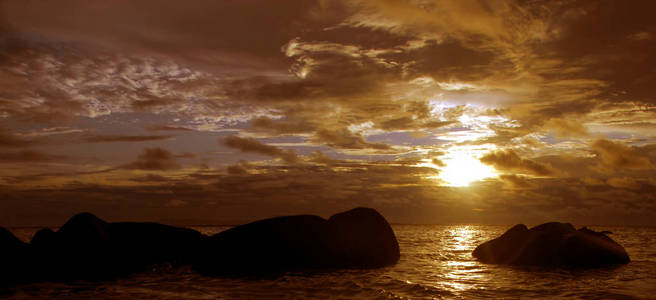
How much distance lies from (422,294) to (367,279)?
123 inches

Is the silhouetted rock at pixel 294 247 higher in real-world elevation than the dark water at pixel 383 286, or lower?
higher

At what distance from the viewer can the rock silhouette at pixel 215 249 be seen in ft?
57.4

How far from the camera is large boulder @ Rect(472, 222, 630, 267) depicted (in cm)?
1997

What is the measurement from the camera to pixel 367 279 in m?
15.5

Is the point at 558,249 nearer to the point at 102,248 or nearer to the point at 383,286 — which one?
the point at 383,286

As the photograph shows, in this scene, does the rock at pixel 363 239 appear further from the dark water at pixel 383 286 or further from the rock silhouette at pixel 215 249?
the dark water at pixel 383 286

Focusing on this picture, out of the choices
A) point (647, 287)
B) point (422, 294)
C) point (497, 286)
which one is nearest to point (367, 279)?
point (422, 294)

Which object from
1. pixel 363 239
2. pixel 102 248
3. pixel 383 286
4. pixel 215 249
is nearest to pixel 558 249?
pixel 363 239

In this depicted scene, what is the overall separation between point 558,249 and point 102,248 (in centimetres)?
2165

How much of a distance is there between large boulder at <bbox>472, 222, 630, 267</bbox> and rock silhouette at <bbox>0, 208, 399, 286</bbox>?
622cm

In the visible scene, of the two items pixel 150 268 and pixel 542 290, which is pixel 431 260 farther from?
pixel 150 268

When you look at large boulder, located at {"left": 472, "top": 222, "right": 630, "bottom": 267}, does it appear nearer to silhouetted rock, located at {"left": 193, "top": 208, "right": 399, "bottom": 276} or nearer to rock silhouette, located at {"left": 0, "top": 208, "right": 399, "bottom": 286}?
rock silhouette, located at {"left": 0, "top": 208, "right": 399, "bottom": 286}

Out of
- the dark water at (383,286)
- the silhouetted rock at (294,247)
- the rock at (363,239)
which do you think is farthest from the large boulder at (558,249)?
the silhouetted rock at (294,247)

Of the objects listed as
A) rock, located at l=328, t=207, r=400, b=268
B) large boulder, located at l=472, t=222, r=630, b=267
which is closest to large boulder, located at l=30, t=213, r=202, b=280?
rock, located at l=328, t=207, r=400, b=268
